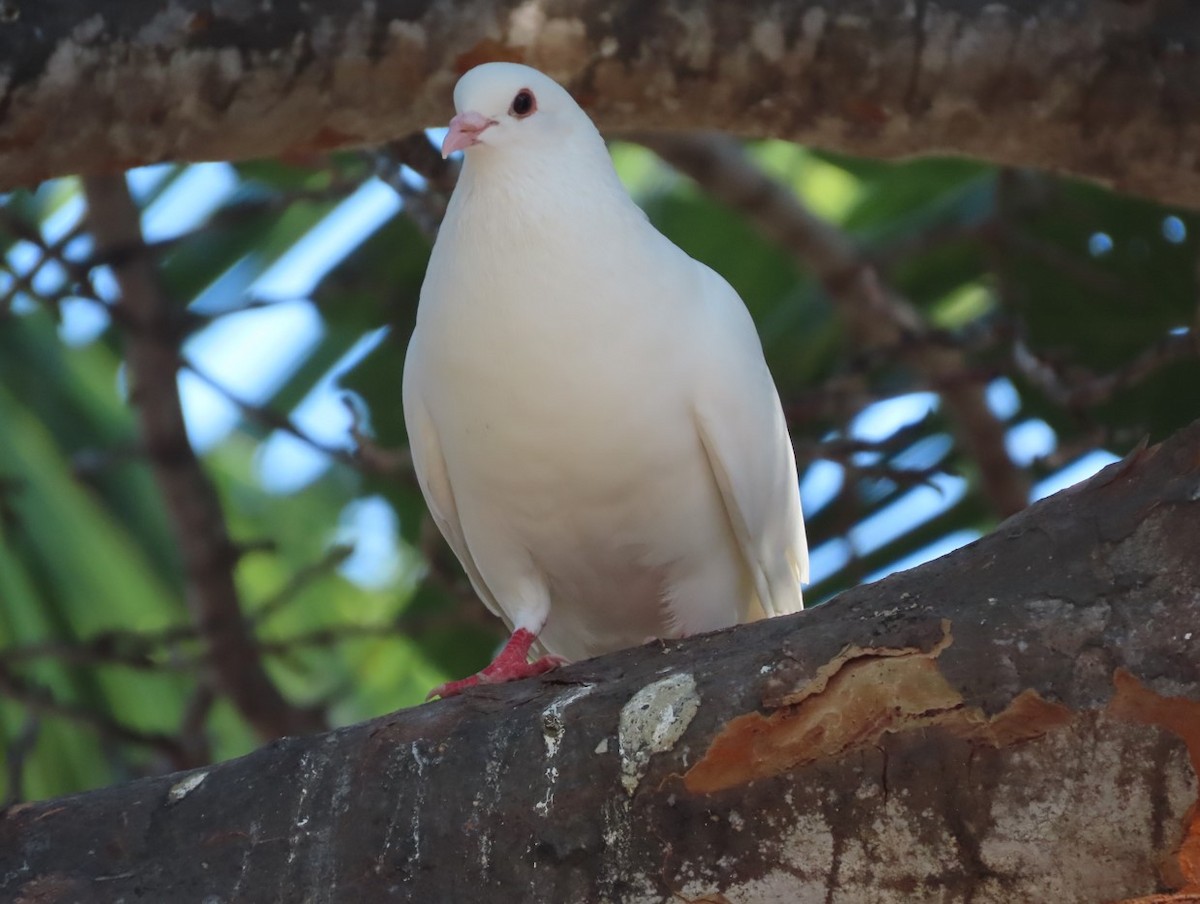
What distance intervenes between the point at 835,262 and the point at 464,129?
2.25 meters

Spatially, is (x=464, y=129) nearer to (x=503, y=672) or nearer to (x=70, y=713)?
(x=503, y=672)

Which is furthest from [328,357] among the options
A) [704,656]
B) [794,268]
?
[704,656]

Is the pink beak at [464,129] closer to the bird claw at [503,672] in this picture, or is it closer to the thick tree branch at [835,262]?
the bird claw at [503,672]

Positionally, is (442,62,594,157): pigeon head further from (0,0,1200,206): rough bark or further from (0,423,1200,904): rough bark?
(0,423,1200,904): rough bark

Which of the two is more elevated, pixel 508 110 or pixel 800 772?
pixel 508 110

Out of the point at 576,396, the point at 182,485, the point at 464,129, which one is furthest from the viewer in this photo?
the point at 182,485

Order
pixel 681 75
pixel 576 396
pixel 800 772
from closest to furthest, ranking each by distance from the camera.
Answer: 1. pixel 800 772
2. pixel 576 396
3. pixel 681 75

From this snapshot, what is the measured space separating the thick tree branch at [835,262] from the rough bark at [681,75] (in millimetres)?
1384

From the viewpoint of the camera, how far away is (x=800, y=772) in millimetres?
2271

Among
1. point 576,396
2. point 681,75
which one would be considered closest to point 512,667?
point 576,396

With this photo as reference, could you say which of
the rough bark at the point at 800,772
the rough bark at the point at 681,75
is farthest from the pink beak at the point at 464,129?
the rough bark at the point at 800,772

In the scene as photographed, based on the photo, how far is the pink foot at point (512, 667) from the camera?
10.5 feet

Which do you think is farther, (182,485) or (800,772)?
(182,485)

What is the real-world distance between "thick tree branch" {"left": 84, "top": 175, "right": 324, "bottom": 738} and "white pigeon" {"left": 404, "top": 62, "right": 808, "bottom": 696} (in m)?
1.54
